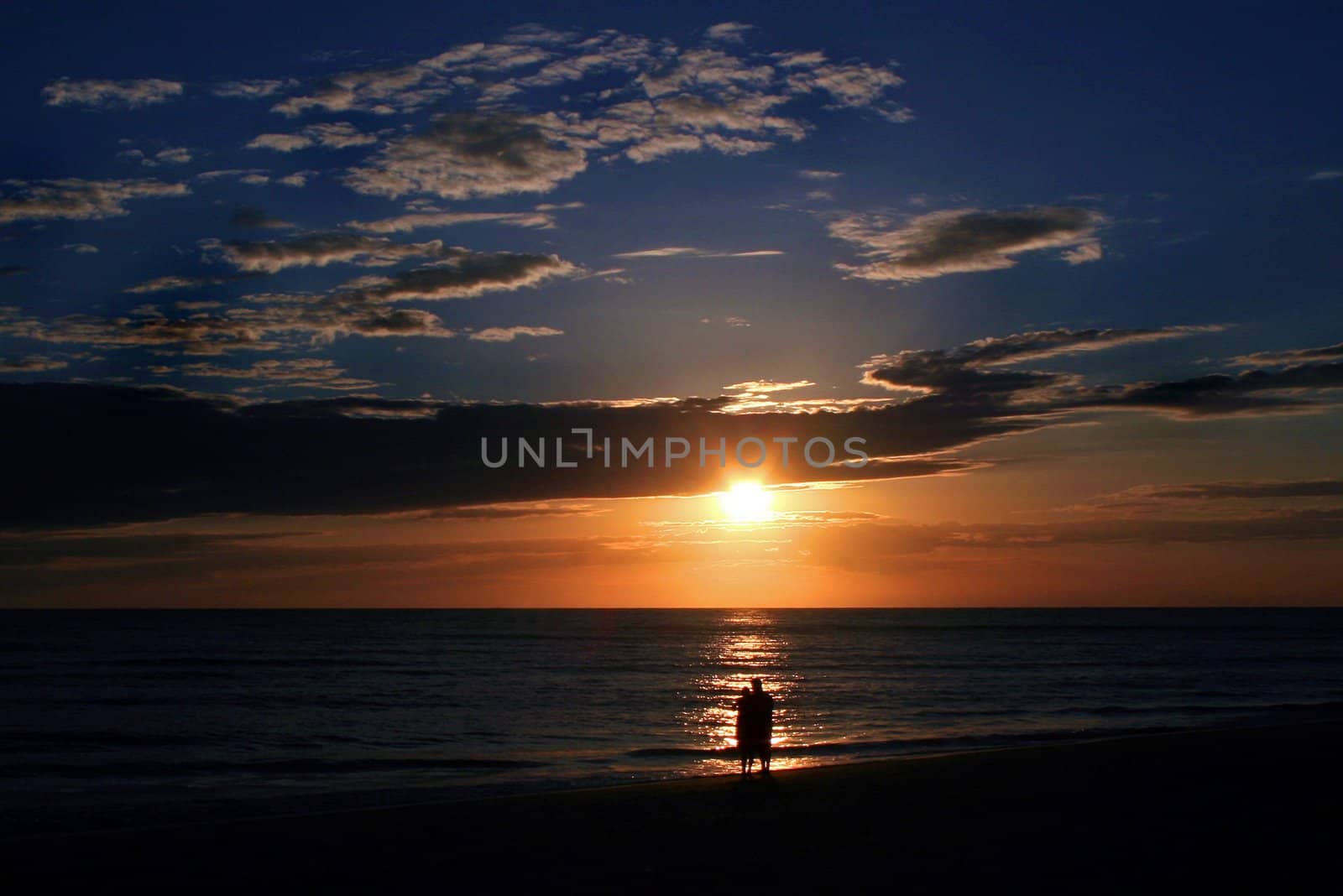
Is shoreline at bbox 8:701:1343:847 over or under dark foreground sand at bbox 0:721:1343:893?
under

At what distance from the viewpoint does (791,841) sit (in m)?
12.8

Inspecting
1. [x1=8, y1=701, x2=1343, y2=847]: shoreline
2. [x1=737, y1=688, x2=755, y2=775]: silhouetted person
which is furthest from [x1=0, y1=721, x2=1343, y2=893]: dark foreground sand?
[x1=737, y1=688, x2=755, y2=775]: silhouetted person

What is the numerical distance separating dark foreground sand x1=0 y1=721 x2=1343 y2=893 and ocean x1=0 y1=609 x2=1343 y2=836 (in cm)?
471

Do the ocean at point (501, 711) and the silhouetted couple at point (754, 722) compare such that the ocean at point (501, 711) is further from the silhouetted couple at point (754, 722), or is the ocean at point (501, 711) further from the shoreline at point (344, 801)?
the silhouetted couple at point (754, 722)

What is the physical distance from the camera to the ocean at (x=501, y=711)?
2252 cm

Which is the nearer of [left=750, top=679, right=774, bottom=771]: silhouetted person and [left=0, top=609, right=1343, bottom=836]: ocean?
[left=750, top=679, right=774, bottom=771]: silhouetted person

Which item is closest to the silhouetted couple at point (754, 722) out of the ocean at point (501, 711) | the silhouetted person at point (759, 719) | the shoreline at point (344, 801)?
the silhouetted person at point (759, 719)

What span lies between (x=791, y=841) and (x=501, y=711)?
26595 mm

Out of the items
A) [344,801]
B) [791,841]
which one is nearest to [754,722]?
[791,841]

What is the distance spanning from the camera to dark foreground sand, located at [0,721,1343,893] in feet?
36.2

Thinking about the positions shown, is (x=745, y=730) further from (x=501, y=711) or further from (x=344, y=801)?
(x=501, y=711)

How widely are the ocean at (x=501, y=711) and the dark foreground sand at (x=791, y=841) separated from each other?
471cm

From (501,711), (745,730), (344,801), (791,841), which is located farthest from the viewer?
(501,711)

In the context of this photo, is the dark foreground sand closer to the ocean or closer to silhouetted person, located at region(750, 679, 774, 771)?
silhouetted person, located at region(750, 679, 774, 771)
